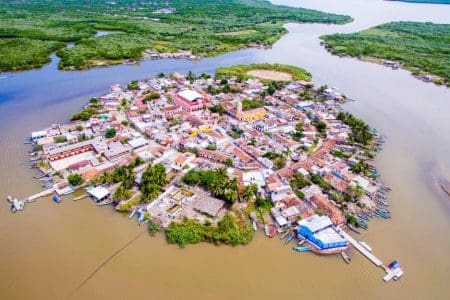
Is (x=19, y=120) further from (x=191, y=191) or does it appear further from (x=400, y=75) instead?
(x=400, y=75)

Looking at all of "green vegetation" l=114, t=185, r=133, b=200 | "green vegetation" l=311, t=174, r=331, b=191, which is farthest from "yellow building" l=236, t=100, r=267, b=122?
"green vegetation" l=114, t=185, r=133, b=200

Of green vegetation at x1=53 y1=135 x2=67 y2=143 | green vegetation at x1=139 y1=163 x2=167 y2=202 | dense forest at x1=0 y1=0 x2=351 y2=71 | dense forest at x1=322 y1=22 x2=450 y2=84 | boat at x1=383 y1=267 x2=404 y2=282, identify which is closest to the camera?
boat at x1=383 y1=267 x2=404 y2=282

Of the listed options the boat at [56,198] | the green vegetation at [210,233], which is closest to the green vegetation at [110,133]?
the boat at [56,198]

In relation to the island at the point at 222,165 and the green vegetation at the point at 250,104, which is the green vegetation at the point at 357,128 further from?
the green vegetation at the point at 250,104

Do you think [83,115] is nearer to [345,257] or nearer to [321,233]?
[321,233]

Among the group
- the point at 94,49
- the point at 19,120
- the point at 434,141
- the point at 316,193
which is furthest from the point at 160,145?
the point at 94,49

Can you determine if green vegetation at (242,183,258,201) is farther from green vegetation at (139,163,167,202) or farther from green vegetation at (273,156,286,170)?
green vegetation at (139,163,167,202)
